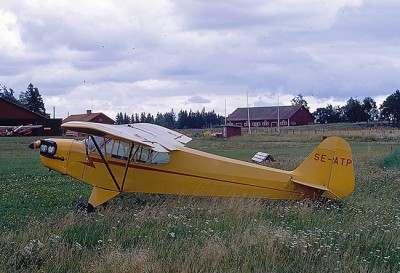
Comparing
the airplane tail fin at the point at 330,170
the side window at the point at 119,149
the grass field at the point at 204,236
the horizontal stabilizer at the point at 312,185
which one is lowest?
the grass field at the point at 204,236

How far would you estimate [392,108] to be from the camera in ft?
313

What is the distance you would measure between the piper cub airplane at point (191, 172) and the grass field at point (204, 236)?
1.07 feet

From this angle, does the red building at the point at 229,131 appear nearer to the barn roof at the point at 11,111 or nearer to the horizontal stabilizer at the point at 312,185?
the barn roof at the point at 11,111

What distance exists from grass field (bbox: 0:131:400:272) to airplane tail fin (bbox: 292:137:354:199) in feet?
1.31

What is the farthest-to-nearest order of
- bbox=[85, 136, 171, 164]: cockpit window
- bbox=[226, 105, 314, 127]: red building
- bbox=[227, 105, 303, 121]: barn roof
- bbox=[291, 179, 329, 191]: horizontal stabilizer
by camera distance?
bbox=[227, 105, 303, 121]: barn roof, bbox=[226, 105, 314, 127]: red building, bbox=[85, 136, 171, 164]: cockpit window, bbox=[291, 179, 329, 191]: horizontal stabilizer

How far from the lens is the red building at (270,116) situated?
99750 mm

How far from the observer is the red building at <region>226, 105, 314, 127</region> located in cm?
9975

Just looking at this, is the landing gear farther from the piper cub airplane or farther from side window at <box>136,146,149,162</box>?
side window at <box>136,146,149,162</box>

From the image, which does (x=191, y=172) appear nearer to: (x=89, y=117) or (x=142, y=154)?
(x=142, y=154)

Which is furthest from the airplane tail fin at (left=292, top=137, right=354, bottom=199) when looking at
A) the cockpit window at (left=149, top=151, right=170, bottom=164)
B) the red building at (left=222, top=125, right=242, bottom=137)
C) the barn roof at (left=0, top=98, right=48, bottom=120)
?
the barn roof at (left=0, top=98, right=48, bottom=120)

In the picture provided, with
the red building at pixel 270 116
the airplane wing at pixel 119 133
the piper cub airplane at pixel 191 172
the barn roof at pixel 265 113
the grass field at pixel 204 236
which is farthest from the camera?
the barn roof at pixel 265 113

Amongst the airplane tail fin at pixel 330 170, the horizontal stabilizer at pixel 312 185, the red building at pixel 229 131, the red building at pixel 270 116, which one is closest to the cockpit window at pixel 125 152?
the horizontal stabilizer at pixel 312 185

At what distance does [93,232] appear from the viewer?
26.5 ft

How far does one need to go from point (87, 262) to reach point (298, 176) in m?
6.22
